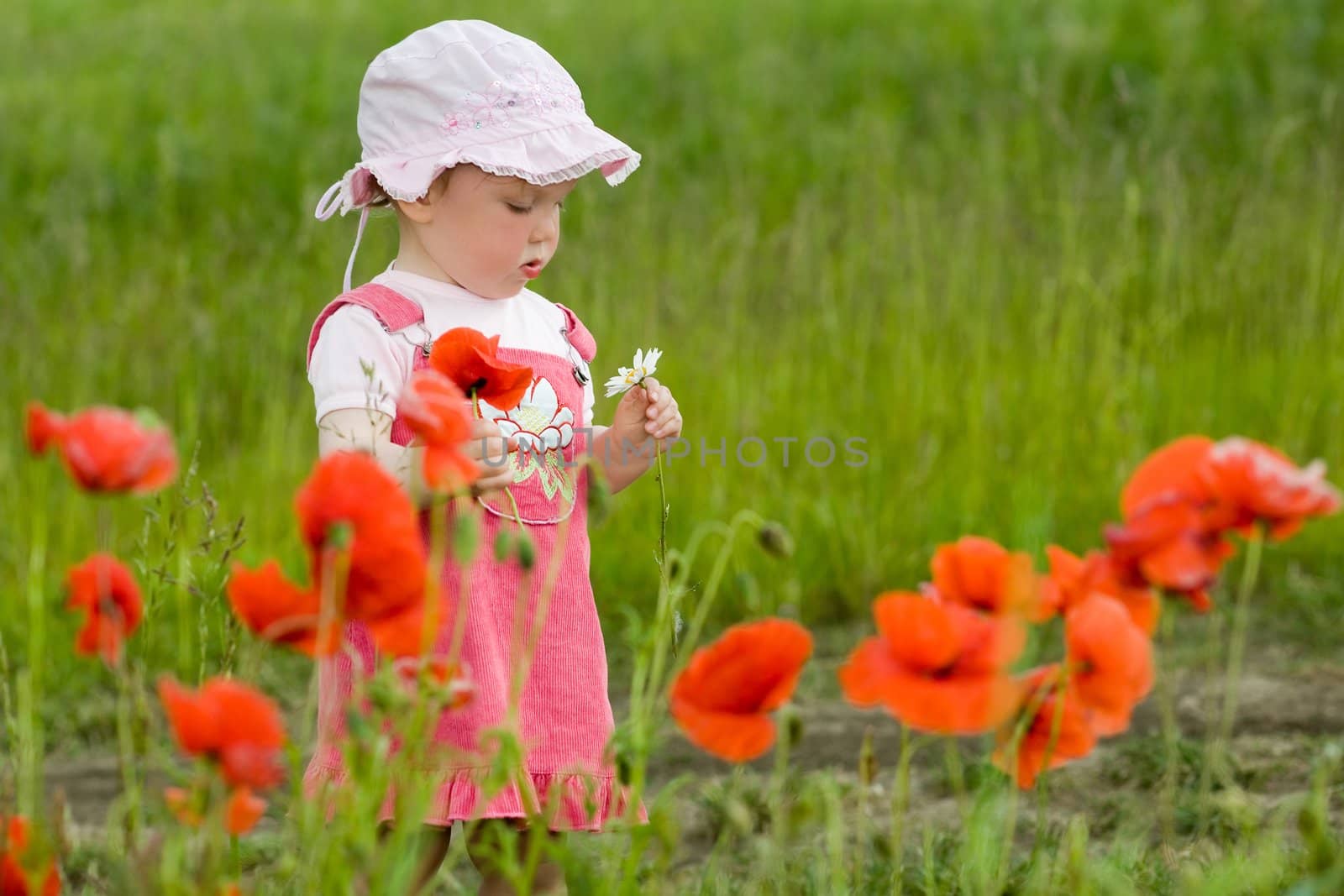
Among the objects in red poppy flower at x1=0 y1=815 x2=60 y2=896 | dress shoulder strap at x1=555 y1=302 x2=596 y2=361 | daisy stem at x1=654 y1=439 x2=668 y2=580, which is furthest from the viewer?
dress shoulder strap at x1=555 y1=302 x2=596 y2=361

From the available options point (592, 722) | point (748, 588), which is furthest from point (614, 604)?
point (748, 588)

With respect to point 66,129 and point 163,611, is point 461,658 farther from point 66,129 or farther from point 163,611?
point 66,129

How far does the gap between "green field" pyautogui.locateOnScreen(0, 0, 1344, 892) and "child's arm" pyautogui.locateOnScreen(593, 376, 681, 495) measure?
507mm

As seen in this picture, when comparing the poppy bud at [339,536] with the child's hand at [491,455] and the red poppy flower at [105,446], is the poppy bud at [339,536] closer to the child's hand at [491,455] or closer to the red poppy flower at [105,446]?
the red poppy flower at [105,446]

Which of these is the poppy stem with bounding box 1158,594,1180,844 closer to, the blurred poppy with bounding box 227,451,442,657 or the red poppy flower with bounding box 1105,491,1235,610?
the red poppy flower with bounding box 1105,491,1235,610

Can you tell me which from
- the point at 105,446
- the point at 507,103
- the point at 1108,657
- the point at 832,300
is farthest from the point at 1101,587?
the point at 832,300

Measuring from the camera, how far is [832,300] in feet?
15.5

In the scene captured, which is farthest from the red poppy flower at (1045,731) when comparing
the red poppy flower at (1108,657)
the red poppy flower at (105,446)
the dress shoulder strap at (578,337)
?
the dress shoulder strap at (578,337)

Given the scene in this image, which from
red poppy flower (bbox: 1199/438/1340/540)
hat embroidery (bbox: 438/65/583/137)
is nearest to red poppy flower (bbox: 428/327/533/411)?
hat embroidery (bbox: 438/65/583/137)

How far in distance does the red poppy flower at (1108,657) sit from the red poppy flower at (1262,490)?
11 cm

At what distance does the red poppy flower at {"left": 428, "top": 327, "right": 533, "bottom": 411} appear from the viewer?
169cm

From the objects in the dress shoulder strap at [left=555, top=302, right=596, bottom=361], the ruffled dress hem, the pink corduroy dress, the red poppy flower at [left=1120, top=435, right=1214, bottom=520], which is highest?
the red poppy flower at [left=1120, top=435, right=1214, bottom=520]

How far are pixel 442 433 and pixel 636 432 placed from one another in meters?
0.89

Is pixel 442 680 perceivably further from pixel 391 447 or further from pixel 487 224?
pixel 487 224
